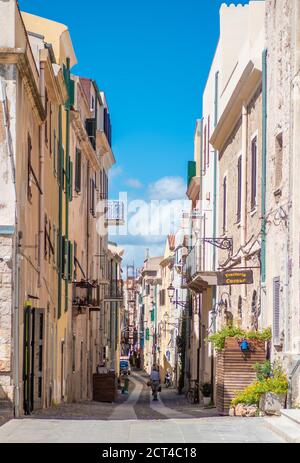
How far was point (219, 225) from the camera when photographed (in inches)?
1244

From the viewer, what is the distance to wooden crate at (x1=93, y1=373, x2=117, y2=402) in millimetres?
38781

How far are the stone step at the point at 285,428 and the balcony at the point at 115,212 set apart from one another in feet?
106

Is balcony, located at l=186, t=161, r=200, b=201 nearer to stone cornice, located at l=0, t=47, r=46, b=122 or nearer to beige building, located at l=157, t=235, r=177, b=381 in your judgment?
stone cornice, located at l=0, t=47, r=46, b=122

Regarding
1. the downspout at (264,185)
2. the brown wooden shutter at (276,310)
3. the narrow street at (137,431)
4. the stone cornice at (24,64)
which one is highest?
the stone cornice at (24,64)

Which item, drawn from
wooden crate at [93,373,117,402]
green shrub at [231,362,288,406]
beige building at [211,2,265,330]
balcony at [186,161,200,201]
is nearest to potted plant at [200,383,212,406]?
beige building at [211,2,265,330]

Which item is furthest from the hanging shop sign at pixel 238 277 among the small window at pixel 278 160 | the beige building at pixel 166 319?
the beige building at pixel 166 319

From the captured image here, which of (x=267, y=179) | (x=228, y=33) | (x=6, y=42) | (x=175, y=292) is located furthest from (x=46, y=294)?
(x=175, y=292)

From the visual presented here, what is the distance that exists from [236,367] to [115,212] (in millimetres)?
28659

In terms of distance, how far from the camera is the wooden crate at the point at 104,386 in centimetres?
3878

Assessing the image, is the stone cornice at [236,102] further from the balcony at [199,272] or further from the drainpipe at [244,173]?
the balcony at [199,272]

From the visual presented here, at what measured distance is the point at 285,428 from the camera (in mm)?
14703

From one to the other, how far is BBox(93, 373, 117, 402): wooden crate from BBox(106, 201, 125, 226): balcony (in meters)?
11.6
